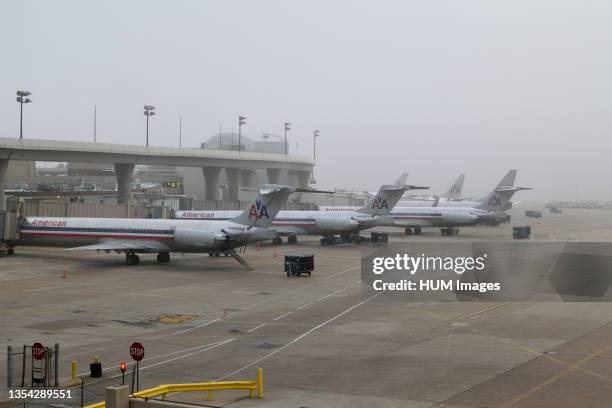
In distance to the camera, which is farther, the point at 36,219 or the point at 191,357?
the point at 36,219

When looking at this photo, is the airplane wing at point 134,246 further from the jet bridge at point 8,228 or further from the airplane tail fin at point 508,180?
the airplane tail fin at point 508,180

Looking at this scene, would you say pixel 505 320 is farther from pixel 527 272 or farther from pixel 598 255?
pixel 598 255

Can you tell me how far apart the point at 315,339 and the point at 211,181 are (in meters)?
91.7

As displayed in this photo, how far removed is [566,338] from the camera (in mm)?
26656

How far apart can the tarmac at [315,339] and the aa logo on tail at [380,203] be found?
2824 cm

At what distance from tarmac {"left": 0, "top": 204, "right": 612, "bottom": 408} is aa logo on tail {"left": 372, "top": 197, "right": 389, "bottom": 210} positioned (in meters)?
28.2

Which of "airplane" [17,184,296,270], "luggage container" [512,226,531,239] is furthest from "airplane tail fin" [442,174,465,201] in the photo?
"airplane" [17,184,296,270]

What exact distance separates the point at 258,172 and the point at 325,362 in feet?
411

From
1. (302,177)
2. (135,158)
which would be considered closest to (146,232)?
(135,158)

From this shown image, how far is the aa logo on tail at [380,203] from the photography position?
74188 millimetres

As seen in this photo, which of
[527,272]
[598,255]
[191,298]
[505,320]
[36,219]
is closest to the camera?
[505,320]

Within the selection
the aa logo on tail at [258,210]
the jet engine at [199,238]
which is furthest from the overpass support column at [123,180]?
the aa logo on tail at [258,210]

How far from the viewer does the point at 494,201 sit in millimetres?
96500

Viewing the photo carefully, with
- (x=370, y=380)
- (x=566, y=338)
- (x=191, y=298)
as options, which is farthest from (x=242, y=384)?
(x=191, y=298)
